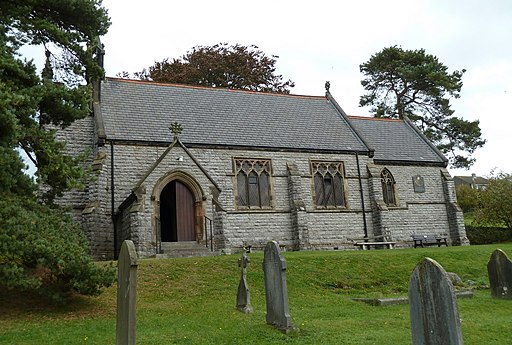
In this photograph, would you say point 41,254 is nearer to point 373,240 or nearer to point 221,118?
point 221,118

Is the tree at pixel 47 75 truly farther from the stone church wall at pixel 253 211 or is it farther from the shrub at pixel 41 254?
the stone church wall at pixel 253 211

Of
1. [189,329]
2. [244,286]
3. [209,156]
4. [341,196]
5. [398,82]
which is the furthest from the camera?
[398,82]

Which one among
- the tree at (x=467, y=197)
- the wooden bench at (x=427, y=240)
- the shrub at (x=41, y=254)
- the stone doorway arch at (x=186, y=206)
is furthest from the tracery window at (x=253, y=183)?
the tree at (x=467, y=197)

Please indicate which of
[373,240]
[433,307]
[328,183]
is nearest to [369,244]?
[373,240]

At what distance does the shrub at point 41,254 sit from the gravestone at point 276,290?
11.6ft

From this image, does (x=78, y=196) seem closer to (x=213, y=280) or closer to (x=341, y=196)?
(x=213, y=280)

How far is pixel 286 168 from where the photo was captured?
22.7 meters

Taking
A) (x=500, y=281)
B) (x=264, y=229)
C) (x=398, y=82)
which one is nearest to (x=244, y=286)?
(x=500, y=281)

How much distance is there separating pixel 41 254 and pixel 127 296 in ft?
12.8

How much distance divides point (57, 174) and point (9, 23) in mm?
3703

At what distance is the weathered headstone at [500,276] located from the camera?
37.6 ft

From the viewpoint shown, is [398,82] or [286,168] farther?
[398,82]

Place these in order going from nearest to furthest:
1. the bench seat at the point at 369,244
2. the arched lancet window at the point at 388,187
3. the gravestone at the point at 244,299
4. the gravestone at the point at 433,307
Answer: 1. the gravestone at the point at 433,307
2. the gravestone at the point at 244,299
3. the bench seat at the point at 369,244
4. the arched lancet window at the point at 388,187

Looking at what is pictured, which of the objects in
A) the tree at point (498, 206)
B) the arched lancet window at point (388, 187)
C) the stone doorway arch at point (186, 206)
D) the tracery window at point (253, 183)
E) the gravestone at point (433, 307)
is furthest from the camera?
the tree at point (498, 206)
